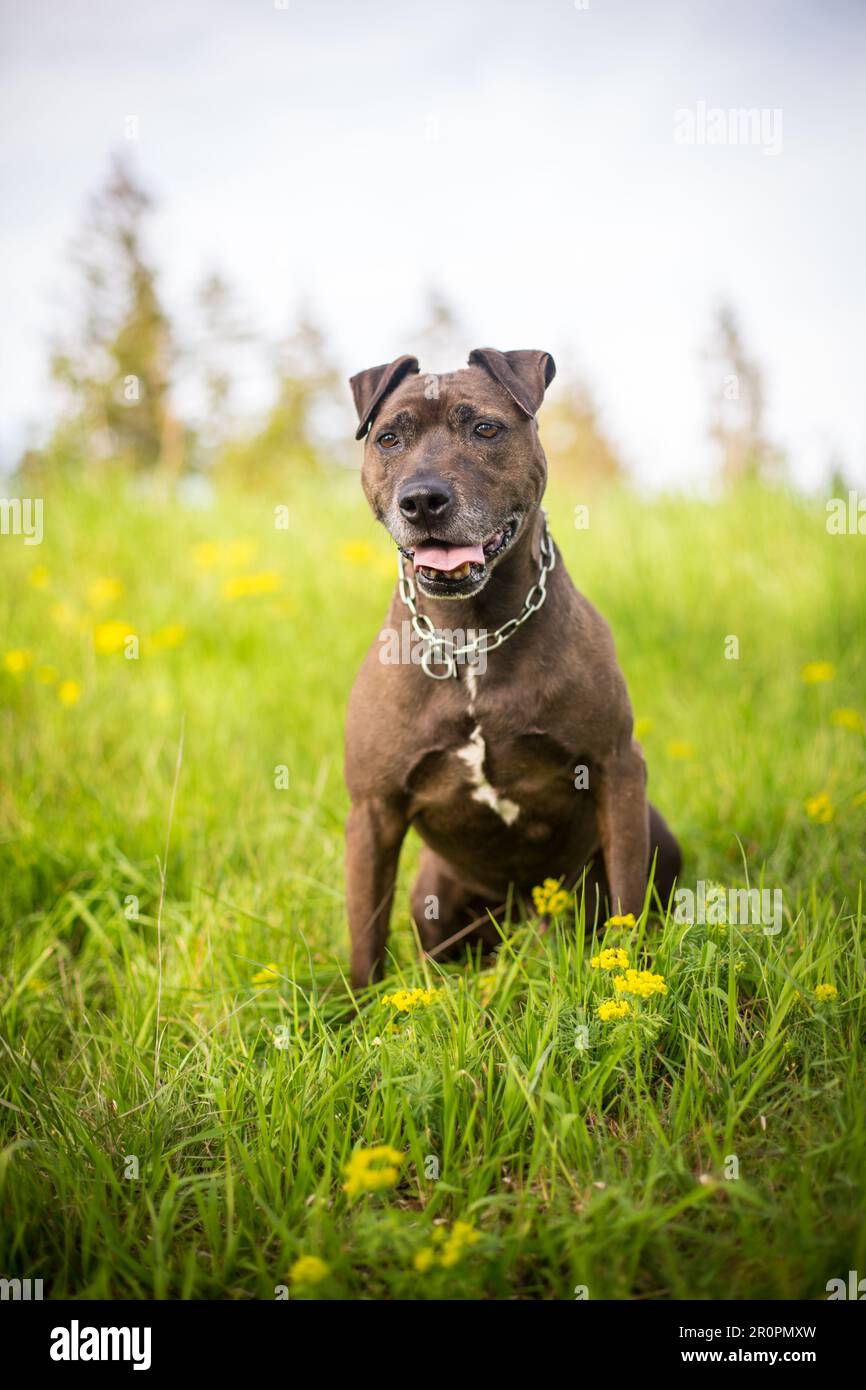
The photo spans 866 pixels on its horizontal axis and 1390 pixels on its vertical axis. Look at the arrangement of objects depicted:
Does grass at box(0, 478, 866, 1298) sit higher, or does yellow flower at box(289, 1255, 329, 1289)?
grass at box(0, 478, 866, 1298)

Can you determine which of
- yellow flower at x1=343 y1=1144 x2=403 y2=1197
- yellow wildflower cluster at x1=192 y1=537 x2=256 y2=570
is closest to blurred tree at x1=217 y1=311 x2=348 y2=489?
yellow wildflower cluster at x1=192 y1=537 x2=256 y2=570

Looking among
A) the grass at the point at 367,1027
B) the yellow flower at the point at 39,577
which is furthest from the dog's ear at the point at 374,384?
the yellow flower at the point at 39,577

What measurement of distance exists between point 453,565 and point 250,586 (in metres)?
3.37

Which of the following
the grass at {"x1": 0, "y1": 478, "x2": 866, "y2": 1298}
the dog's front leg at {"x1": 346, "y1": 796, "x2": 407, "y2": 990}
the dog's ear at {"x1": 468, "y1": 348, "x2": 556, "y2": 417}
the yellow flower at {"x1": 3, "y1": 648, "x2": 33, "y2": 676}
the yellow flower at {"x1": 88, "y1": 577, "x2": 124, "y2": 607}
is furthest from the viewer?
the yellow flower at {"x1": 88, "y1": 577, "x2": 124, "y2": 607}

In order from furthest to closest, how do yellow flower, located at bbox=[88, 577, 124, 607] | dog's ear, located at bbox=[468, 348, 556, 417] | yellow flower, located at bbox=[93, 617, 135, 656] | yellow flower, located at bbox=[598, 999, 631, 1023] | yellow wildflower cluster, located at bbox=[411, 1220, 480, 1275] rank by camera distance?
yellow flower, located at bbox=[88, 577, 124, 607]
yellow flower, located at bbox=[93, 617, 135, 656]
dog's ear, located at bbox=[468, 348, 556, 417]
yellow flower, located at bbox=[598, 999, 631, 1023]
yellow wildflower cluster, located at bbox=[411, 1220, 480, 1275]

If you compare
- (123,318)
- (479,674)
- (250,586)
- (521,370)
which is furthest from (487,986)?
(123,318)

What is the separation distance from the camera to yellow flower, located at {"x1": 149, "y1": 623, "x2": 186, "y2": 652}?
17.2ft

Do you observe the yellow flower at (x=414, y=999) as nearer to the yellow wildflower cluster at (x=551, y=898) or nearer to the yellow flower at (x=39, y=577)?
the yellow wildflower cluster at (x=551, y=898)

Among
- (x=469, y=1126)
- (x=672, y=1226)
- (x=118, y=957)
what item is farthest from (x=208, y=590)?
(x=672, y=1226)

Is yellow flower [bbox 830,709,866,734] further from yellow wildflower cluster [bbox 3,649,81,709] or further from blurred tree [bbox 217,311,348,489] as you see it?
blurred tree [bbox 217,311,348,489]

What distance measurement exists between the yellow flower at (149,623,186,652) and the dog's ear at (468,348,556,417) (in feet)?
9.22

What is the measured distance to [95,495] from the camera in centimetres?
718
